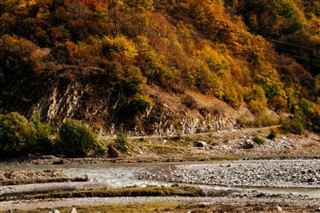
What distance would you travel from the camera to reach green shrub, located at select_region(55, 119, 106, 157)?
63156 millimetres

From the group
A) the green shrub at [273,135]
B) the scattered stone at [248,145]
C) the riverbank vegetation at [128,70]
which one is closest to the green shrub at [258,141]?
the scattered stone at [248,145]

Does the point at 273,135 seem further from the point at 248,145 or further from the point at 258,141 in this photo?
the point at 248,145

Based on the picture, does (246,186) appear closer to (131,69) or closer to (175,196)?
(175,196)

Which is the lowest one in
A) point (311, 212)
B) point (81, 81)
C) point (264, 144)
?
point (264, 144)

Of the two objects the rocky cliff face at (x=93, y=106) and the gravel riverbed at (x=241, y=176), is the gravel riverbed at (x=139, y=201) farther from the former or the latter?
the rocky cliff face at (x=93, y=106)

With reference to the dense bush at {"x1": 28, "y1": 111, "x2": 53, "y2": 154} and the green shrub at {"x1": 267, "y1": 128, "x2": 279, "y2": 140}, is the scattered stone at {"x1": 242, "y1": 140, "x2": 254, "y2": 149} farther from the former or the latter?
the dense bush at {"x1": 28, "y1": 111, "x2": 53, "y2": 154}

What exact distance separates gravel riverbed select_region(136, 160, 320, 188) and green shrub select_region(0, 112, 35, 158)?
835 inches


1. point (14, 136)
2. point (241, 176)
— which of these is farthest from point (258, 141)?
point (241, 176)

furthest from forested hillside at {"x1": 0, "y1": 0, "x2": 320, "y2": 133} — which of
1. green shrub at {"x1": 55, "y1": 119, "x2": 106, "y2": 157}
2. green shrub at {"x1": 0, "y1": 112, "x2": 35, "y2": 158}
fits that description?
green shrub at {"x1": 55, "y1": 119, "x2": 106, "y2": 157}

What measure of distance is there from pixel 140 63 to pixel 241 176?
5270 centimetres

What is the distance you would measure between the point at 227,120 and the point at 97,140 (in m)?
34.9

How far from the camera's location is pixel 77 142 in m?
63.3

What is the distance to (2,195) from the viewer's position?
113ft

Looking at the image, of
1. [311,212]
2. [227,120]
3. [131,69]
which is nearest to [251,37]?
[227,120]
